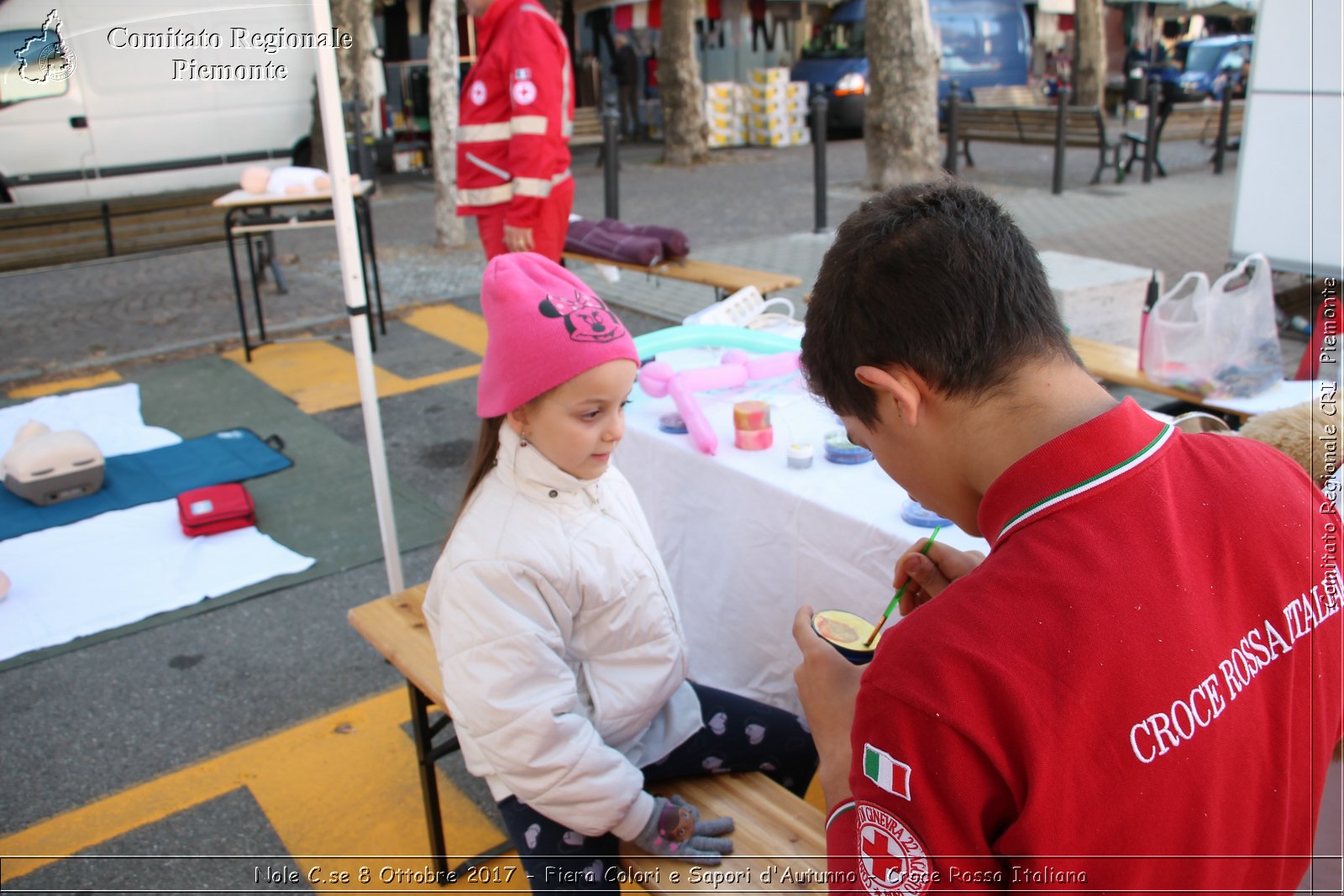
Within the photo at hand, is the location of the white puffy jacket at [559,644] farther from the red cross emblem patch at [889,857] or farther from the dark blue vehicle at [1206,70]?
the dark blue vehicle at [1206,70]

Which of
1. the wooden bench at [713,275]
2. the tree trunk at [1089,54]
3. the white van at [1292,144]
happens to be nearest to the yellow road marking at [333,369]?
the wooden bench at [713,275]

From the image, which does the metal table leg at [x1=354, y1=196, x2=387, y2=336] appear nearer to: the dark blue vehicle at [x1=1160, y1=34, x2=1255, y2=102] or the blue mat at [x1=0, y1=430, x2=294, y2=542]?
the blue mat at [x1=0, y1=430, x2=294, y2=542]

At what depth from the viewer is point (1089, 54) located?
18141 mm

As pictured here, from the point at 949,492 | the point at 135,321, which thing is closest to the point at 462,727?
the point at 949,492

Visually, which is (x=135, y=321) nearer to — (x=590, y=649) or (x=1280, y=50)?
(x=590, y=649)

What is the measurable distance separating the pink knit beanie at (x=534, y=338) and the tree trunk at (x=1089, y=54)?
60.8 ft

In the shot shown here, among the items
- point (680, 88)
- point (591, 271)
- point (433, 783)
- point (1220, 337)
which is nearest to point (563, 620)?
point (433, 783)

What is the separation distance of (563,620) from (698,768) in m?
0.44

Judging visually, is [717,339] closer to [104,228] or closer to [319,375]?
[319,375]

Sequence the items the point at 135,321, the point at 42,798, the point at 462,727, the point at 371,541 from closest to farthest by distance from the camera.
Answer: the point at 462,727 < the point at 42,798 < the point at 371,541 < the point at 135,321

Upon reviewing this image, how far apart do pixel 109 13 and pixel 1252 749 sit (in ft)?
10.4

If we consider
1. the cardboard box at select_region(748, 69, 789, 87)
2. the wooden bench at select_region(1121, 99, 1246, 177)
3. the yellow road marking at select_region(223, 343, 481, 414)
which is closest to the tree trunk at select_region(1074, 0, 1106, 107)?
the wooden bench at select_region(1121, 99, 1246, 177)

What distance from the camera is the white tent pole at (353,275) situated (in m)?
2.70

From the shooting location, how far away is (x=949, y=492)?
109 centimetres
